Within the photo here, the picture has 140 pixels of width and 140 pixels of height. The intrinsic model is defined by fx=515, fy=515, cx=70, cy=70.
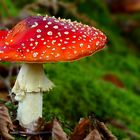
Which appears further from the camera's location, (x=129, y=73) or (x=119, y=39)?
(x=119, y=39)

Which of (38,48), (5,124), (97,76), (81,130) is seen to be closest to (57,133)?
(81,130)

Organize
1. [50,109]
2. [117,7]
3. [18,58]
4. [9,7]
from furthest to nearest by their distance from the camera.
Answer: [117,7]
[9,7]
[50,109]
[18,58]

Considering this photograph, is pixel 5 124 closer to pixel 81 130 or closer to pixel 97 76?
pixel 81 130

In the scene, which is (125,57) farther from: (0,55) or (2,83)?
(0,55)

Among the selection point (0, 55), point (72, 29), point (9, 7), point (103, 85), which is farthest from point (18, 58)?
point (9, 7)

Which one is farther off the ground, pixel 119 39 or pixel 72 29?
pixel 72 29

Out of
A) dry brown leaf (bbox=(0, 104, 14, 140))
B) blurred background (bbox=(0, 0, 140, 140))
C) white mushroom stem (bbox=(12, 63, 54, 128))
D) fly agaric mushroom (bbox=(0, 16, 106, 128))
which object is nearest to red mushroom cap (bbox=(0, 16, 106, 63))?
fly agaric mushroom (bbox=(0, 16, 106, 128))

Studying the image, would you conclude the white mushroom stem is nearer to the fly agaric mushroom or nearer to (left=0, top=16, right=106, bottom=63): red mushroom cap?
the fly agaric mushroom
